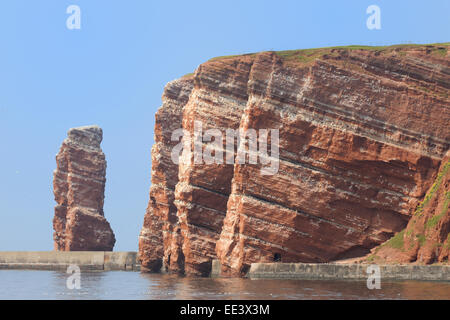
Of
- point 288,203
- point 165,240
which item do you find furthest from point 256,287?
point 165,240

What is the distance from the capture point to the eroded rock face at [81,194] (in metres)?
96.9

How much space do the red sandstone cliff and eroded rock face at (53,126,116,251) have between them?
37.4 m

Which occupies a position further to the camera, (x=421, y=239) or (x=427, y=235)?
(x=421, y=239)

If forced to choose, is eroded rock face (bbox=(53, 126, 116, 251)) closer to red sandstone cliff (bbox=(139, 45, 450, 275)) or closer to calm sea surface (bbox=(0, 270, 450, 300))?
red sandstone cliff (bbox=(139, 45, 450, 275))

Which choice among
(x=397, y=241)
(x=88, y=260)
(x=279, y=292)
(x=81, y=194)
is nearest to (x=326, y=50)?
(x=397, y=241)

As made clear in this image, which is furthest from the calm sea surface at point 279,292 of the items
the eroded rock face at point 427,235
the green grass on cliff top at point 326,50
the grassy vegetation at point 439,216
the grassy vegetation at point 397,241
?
the green grass on cliff top at point 326,50

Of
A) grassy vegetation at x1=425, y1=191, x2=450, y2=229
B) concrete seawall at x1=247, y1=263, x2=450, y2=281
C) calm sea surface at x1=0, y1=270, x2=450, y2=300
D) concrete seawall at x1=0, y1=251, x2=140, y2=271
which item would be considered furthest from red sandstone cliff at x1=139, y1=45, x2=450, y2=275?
concrete seawall at x1=0, y1=251, x2=140, y2=271

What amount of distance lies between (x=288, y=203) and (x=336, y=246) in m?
5.22

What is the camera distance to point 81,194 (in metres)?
98.3

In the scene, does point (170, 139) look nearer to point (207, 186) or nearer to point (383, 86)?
point (207, 186)

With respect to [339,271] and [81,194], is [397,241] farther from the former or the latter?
[81,194]

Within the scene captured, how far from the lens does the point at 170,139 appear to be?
8219 cm

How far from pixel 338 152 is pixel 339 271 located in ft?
35.3
